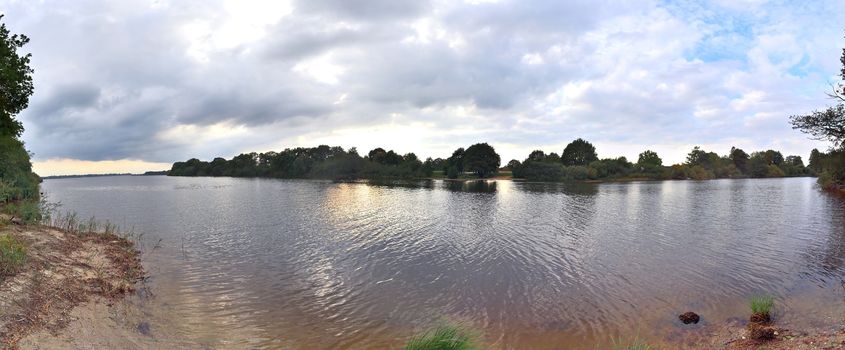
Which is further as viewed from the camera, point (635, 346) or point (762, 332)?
point (762, 332)

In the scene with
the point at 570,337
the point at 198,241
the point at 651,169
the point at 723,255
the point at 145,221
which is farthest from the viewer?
the point at 651,169

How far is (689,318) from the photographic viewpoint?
A: 11.6 meters

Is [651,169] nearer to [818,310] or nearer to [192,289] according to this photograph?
[818,310]

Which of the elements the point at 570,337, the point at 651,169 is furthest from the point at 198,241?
the point at 651,169

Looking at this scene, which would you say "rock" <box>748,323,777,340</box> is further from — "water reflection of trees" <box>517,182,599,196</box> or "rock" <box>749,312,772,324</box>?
"water reflection of trees" <box>517,182,599,196</box>

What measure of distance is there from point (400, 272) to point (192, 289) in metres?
7.94

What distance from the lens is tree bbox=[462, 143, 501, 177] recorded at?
482 feet

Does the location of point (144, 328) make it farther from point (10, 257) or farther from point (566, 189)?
point (566, 189)

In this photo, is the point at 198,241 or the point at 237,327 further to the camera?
the point at 198,241

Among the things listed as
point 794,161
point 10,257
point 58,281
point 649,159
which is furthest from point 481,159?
point 794,161

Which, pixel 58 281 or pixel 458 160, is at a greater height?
pixel 458 160

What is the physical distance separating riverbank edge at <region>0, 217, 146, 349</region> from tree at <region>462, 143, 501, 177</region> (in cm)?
A: 13230

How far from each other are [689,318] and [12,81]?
34.0 m

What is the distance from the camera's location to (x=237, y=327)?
36.1 ft
